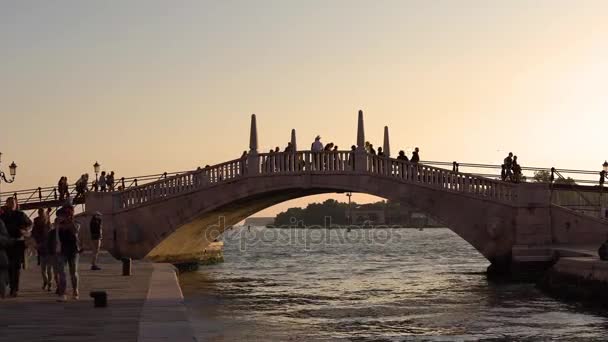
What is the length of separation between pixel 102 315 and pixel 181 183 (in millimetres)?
20646

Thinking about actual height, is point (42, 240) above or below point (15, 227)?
below

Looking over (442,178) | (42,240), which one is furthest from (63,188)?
(42,240)

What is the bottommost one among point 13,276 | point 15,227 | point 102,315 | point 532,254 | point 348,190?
point 102,315

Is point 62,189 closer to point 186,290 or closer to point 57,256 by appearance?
point 186,290

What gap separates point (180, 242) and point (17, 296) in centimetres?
2118

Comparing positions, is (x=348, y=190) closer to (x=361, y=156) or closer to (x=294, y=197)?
(x=361, y=156)

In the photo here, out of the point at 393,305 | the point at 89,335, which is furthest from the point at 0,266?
the point at 393,305

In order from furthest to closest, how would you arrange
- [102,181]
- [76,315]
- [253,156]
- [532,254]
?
1. [102,181]
2. [253,156]
3. [532,254]
4. [76,315]

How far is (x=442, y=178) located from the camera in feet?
97.0

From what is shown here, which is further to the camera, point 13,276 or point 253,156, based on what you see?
point 253,156

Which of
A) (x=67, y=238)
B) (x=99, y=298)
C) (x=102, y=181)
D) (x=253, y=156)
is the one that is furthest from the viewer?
(x=102, y=181)

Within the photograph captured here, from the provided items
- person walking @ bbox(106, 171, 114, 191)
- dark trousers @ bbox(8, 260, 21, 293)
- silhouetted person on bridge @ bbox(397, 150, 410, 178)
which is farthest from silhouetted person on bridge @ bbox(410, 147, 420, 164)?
dark trousers @ bbox(8, 260, 21, 293)

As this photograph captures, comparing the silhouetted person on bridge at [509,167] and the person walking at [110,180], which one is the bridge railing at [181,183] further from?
the silhouetted person on bridge at [509,167]

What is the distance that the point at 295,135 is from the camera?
33188mm
